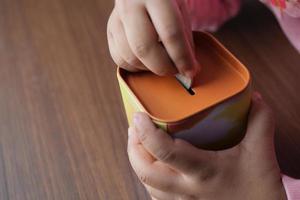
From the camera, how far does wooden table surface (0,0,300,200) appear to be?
469 mm

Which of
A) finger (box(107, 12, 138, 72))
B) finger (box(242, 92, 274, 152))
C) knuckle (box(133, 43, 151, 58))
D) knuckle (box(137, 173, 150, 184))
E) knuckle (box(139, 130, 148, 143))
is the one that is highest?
knuckle (box(133, 43, 151, 58))

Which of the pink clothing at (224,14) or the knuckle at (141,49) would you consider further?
the pink clothing at (224,14)

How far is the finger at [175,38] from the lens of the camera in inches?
15.7

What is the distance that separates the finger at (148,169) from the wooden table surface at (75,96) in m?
0.03

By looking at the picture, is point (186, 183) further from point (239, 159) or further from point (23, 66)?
point (23, 66)

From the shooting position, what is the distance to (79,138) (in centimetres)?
50

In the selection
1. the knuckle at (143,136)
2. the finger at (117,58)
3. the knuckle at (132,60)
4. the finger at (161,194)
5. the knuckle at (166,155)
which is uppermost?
the knuckle at (132,60)

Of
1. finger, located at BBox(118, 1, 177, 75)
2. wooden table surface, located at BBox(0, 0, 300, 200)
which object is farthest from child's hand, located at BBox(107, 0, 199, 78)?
wooden table surface, located at BBox(0, 0, 300, 200)

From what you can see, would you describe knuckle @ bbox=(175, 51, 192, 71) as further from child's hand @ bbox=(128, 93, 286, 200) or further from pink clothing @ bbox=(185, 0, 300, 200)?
pink clothing @ bbox=(185, 0, 300, 200)

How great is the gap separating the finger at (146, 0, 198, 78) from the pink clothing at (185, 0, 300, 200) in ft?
0.60

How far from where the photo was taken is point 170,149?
1.28 feet

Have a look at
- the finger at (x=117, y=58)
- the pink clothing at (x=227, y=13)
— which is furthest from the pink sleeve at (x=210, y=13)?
the finger at (x=117, y=58)

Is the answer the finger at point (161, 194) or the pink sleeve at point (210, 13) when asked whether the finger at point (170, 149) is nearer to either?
the finger at point (161, 194)

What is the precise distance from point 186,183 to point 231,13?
279 mm
